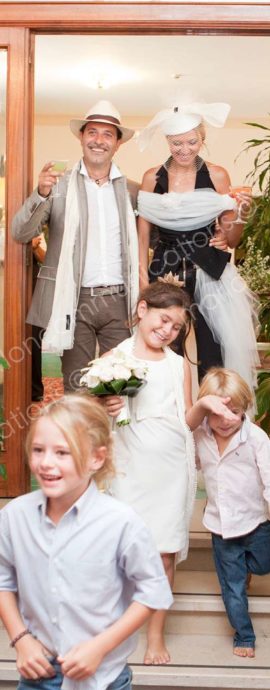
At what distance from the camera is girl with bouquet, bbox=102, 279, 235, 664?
2.74 m

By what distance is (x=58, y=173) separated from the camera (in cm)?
321

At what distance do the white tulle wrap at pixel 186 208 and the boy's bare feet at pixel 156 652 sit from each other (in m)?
1.49

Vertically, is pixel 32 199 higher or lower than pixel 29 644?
higher

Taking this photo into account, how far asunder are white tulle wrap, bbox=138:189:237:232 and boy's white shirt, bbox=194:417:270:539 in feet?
2.95

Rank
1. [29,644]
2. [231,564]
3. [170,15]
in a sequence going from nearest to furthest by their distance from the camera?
[29,644]
[231,564]
[170,15]

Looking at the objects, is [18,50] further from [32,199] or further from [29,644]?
[29,644]

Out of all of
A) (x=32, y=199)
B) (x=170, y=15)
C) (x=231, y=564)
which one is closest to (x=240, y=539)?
(x=231, y=564)

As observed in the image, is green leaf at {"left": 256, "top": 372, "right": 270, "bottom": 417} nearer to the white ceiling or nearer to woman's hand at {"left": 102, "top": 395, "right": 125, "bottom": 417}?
woman's hand at {"left": 102, "top": 395, "right": 125, "bottom": 417}

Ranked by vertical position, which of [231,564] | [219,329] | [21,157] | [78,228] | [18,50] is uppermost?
[18,50]

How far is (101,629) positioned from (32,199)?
1963mm

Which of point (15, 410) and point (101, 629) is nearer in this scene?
point (101, 629)

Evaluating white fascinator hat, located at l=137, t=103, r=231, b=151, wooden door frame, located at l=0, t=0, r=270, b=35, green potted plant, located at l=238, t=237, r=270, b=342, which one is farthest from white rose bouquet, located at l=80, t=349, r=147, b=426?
wooden door frame, located at l=0, t=0, r=270, b=35

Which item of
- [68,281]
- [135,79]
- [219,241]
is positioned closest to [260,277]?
[219,241]

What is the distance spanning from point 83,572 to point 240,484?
3.93ft
